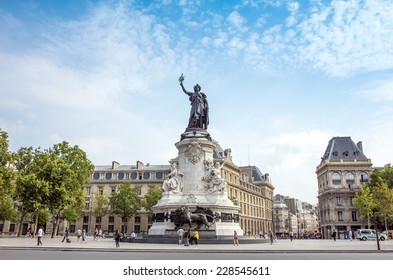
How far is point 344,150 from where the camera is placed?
87188 mm

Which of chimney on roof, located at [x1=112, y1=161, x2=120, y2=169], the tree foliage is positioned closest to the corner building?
the tree foliage

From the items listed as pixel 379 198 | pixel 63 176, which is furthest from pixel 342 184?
pixel 63 176

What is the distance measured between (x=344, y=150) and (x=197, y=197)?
68.0m

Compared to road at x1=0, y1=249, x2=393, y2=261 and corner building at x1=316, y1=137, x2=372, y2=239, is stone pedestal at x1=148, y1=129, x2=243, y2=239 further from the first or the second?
corner building at x1=316, y1=137, x2=372, y2=239

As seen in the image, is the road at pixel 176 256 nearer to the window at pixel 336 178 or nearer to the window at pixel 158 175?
the window at pixel 158 175

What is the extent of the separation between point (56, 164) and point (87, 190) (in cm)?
4173

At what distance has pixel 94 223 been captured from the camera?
7900cm

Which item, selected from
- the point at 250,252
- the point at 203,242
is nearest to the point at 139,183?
the point at 203,242

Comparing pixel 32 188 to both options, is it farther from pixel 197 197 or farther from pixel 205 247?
pixel 205 247

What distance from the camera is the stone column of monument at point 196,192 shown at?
28906 millimetres

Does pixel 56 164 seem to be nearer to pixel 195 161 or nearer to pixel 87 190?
pixel 195 161

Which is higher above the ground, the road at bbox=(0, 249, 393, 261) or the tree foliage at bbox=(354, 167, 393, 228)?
the tree foliage at bbox=(354, 167, 393, 228)

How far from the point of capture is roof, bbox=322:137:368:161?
281 feet

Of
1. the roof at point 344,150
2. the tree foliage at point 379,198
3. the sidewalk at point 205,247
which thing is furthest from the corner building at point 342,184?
the sidewalk at point 205,247
